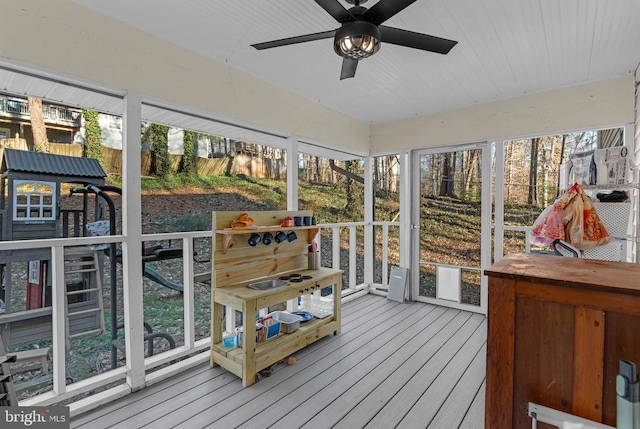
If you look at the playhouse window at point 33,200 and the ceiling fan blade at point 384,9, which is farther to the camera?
the playhouse window at point 33,200

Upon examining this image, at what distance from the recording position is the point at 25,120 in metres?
2.49

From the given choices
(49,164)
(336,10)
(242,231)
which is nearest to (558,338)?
(336,10)

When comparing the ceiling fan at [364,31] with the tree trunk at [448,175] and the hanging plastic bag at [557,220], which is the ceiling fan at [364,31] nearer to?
the hanging plastic bag at [557,220]

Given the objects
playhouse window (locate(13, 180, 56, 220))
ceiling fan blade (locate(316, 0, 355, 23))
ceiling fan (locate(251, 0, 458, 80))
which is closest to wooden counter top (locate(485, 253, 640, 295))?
ceiling fan (locate(251, 0, 458, 80))

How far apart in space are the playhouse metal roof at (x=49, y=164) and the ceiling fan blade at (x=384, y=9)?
2.59 meters

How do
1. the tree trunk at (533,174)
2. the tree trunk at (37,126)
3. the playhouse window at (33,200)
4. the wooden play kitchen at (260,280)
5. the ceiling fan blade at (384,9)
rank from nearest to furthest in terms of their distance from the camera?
1. the ceiling fan blade at (384,9)
2. the playhouse window at (33,200)
3. the wooden play kitchen at (260,280)
4. the tree trunk at (37,126)
5. the tree trunk at (533,174)

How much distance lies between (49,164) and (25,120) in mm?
438

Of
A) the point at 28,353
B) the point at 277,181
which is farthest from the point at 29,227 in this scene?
Result: the point at 277,181

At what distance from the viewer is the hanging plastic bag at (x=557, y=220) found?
250 centimetres

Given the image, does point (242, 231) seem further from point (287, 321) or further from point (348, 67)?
point (348, 67)

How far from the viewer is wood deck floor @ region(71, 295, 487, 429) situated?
1922 millimetres

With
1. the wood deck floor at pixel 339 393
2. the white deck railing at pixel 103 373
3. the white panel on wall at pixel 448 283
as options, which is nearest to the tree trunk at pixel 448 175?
the white panel on wall at pixel 448 283

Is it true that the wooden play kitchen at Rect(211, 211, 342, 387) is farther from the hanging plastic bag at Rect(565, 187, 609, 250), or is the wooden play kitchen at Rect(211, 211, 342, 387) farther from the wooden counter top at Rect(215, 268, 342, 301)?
the hanging plastic bag at Rect(565, 187, 609, 250)

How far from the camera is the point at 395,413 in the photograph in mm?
2002
